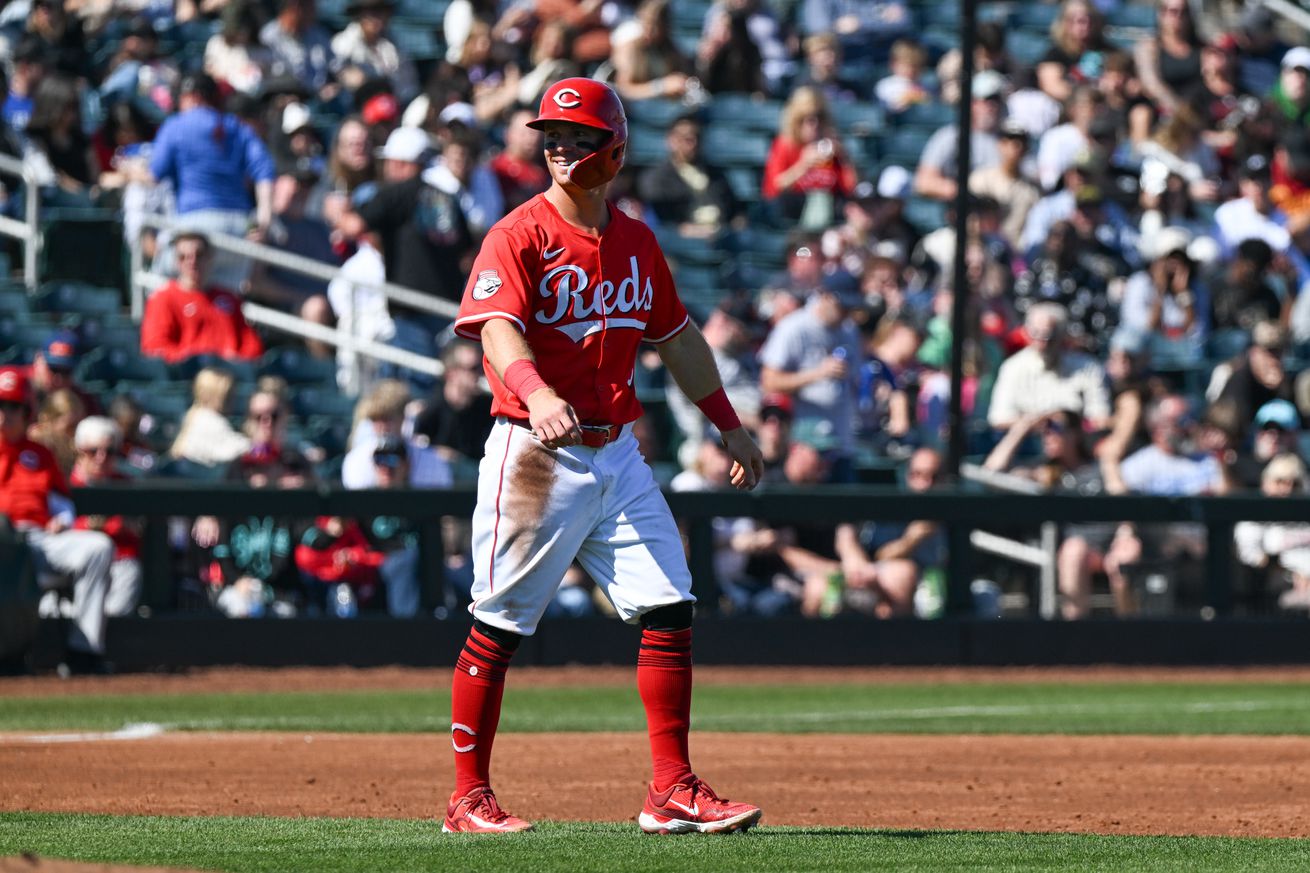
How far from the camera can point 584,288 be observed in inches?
230

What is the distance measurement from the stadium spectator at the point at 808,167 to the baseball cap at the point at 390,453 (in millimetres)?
4885

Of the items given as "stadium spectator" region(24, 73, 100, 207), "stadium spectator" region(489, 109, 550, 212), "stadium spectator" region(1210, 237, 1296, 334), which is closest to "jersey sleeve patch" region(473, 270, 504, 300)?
"stadium spectator" region(24, 73, 100, 207)

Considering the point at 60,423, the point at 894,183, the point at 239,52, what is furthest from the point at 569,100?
the point at 894,183

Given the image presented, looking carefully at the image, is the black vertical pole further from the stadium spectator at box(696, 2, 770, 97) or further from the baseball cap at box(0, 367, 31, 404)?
the baseball cap at box(0, 367, 31, 404)

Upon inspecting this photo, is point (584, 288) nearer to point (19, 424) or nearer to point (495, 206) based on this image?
point (19, 424)

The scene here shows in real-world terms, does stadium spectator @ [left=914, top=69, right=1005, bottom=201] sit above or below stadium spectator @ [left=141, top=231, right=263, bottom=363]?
above

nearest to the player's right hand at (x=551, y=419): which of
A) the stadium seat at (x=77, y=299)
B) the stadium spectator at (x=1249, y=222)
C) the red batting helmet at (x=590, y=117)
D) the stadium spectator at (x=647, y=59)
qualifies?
the red batting helmet at (x=590, y=117)

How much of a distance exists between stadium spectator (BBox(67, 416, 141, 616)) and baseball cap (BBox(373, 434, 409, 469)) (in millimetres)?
1433

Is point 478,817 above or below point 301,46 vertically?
below

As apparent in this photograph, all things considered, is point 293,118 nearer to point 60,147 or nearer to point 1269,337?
point 60,147

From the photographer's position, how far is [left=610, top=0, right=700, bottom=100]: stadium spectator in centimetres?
1706

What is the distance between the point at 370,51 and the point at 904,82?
466 cm

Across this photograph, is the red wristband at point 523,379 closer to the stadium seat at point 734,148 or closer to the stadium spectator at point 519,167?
the stadium spectator at point 519,167

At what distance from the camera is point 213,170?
1424cm
